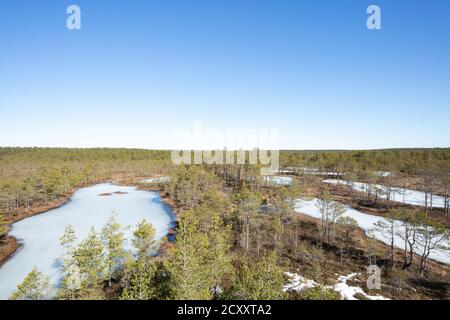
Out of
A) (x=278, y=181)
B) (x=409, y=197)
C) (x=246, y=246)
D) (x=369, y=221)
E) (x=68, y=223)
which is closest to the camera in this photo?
(x=246, y=246)

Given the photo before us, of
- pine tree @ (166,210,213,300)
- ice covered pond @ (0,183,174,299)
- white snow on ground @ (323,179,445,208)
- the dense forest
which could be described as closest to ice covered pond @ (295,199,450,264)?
the dense forest

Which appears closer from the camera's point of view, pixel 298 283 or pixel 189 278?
pixel 189 278

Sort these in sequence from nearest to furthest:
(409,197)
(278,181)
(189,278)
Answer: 1. (189,278)
2. (409,197)
3. (278,181)

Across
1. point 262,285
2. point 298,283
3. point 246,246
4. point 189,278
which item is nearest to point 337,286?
point 298,283

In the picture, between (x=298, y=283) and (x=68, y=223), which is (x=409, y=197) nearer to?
(x=298, y=283)
